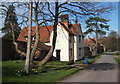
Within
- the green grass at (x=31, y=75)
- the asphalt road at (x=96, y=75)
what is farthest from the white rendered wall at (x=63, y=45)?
the green grass at (x=31, y=75)

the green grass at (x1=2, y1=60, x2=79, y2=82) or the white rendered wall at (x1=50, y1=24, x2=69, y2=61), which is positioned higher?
the white rendered wall at (x1=50, y1=24, x2=69, y2=61)

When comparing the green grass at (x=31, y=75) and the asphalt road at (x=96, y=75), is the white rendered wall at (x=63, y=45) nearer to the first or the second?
the asphalt road at (x=96, y=75)

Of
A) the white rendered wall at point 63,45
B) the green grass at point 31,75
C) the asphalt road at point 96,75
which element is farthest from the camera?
the white rendered wall at point 63,45

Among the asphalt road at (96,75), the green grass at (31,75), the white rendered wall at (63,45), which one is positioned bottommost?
the asphalt road at (96,75)

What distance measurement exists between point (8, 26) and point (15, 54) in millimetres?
5910

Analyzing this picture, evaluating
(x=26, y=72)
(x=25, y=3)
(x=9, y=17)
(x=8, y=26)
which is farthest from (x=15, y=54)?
(x=26, y=72)

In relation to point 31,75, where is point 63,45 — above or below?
above

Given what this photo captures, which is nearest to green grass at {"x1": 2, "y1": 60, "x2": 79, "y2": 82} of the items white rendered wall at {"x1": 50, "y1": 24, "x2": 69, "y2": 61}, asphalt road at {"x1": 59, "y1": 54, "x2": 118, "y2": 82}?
asphalt road at {"x1": 59, "y1": 54, "x2": 118, "y2": 82}

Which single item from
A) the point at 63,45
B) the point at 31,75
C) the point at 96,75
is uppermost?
the point at 63,45

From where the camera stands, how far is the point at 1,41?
18141 mm

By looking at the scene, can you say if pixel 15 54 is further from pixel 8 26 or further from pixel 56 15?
pixel 56 15

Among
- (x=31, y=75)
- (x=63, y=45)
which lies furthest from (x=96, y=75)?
(x=63, y=45)

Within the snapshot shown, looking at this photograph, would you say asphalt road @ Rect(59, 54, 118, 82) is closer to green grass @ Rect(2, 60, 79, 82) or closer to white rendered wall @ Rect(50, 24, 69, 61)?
green grass @ Rect(2, 60, 79, 82)

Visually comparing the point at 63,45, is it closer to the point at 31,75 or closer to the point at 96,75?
the point at 96,75
